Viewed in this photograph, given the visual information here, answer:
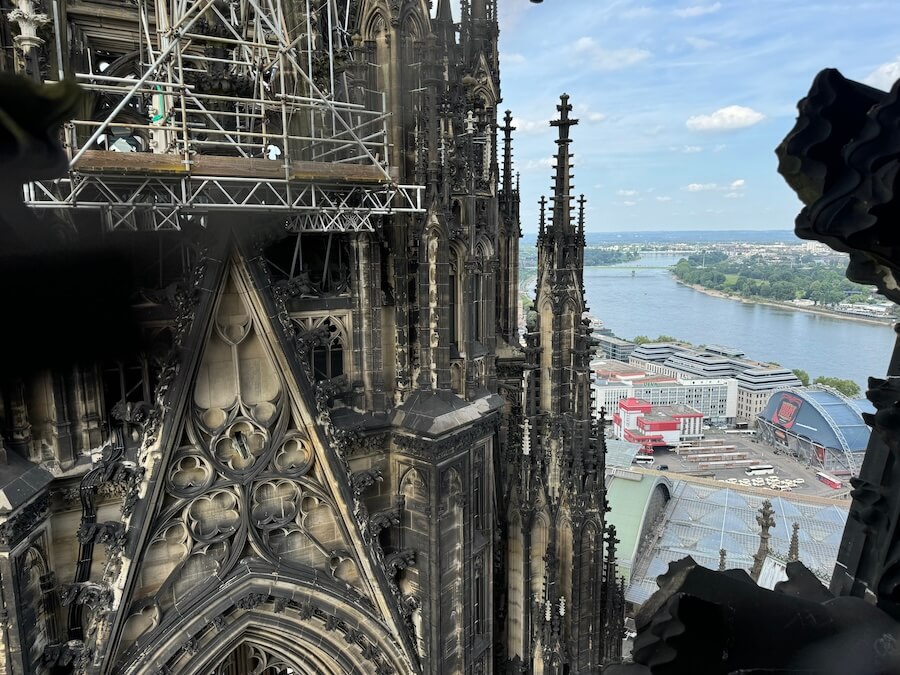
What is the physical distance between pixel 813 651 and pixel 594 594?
971cm

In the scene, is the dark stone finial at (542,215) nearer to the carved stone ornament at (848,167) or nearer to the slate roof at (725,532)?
the carved stone ornament at (848,167)

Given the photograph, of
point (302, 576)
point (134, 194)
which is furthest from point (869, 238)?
point (302, 576)

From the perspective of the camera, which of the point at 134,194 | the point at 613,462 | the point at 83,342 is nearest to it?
the point at 83,342

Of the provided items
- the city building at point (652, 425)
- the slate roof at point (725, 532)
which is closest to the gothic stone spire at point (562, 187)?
the slate roof at point (725, 532)

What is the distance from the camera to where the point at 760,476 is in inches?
2195

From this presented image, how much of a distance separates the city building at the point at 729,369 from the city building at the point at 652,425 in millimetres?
11074

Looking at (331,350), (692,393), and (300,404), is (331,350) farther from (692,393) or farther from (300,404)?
(692,393)

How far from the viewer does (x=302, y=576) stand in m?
8.10

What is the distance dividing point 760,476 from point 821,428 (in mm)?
7359

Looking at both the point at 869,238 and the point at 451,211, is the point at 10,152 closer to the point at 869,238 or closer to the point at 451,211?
the point at 869,238

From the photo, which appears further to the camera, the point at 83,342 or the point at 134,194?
the point at 134,194

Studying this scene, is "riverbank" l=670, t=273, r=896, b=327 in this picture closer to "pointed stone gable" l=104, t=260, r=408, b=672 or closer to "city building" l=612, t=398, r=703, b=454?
"city building" l=612, t=398, r=703, b=454

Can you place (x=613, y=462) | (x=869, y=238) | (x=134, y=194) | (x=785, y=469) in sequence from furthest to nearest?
(x=785, y=469)
(x=613, y=462)
(x=134, y=194)
(x=869, y=238)

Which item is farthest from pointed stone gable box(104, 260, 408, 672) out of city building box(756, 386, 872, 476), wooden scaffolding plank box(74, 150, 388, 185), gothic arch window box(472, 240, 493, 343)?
city building box(756, 386, 872, 476)
